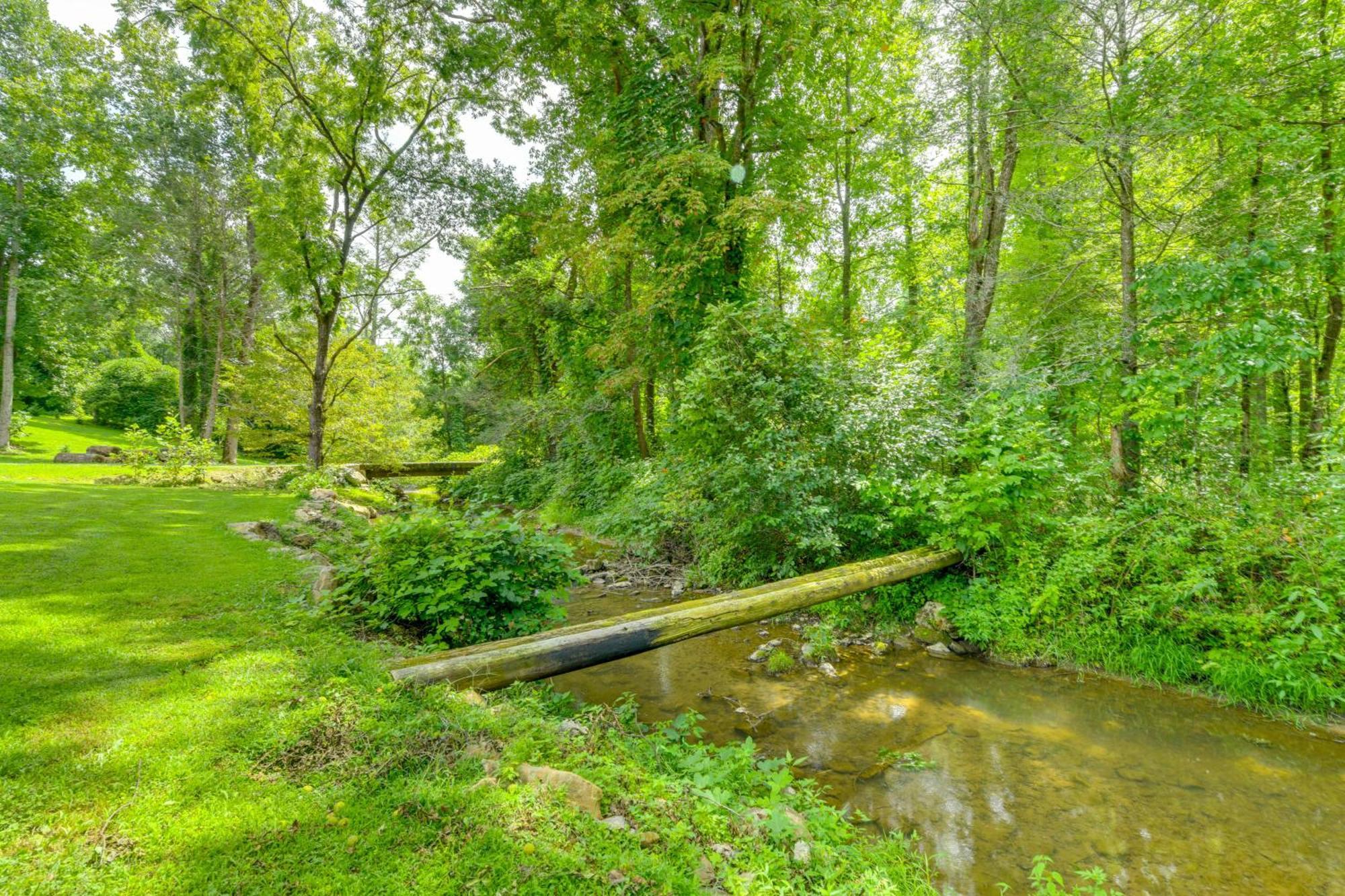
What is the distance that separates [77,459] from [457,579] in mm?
18709

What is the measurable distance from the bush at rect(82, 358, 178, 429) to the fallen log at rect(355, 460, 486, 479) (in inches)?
523

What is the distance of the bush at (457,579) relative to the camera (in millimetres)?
3938

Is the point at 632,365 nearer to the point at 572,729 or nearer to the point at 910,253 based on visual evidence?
the point at 910,253

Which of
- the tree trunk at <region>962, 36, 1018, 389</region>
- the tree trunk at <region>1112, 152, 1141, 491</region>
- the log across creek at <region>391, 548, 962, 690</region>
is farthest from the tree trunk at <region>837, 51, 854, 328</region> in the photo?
the log across creek at <region>391, 548, 962, 690</region>

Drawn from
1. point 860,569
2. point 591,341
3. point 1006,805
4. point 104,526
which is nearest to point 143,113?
point 591,341

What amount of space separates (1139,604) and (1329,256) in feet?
12.1

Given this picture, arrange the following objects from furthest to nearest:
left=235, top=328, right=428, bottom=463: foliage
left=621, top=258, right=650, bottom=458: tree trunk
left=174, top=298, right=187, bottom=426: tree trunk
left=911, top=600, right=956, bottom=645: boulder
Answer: left=174, top=298, right=187, bottom=426: tree trunk → left=235, top=328, right=428, bottom=463: foliage → left=621, top=258, right=650, bottom=458: tree trunk → left=911, top=600, right=956, bottom=645: boulder

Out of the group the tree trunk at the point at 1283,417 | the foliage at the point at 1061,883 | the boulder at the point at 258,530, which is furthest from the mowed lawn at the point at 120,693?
the tree trunk at the point at 1283,417

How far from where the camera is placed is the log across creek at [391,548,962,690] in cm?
326

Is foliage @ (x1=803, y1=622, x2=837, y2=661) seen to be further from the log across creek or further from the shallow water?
the log across creek

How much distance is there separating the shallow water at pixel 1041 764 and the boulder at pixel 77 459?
1825 cm

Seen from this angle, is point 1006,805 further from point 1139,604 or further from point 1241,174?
point 1241,174

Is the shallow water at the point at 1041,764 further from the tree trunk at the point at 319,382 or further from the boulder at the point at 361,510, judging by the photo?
the tree trunk at the point at 319,382

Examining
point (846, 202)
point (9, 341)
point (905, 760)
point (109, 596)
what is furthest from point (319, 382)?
point (905, 760)
